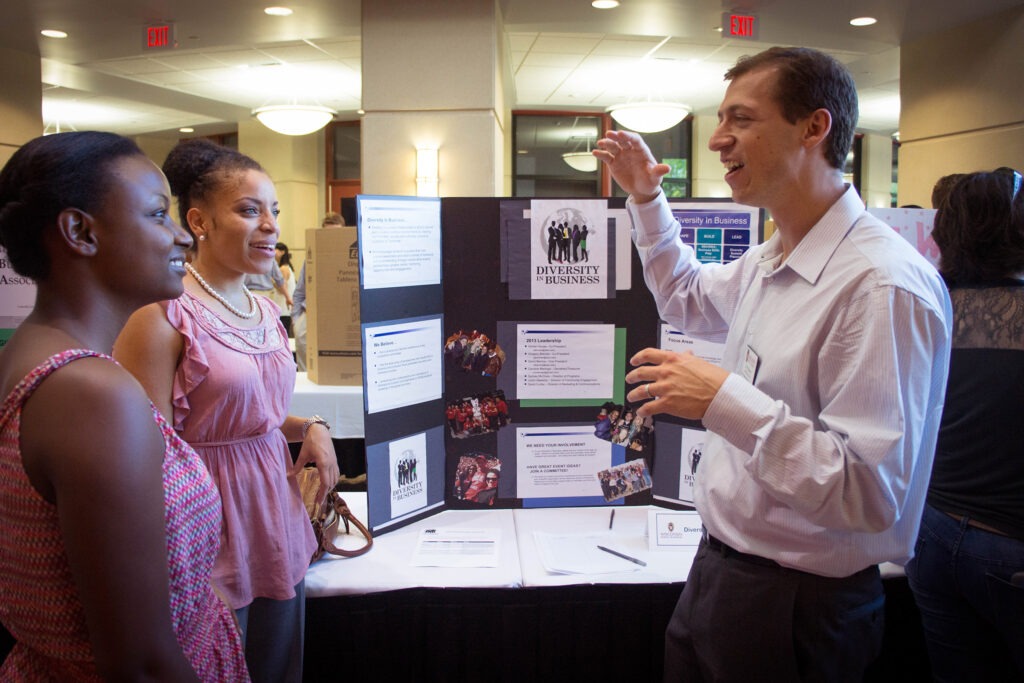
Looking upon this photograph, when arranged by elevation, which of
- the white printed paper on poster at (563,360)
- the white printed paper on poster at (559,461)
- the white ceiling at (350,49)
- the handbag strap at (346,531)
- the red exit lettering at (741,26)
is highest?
the white ceiling at (350,49)

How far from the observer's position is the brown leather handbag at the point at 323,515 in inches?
70.8

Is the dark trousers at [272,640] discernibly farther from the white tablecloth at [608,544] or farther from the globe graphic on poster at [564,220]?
the globe graphic on poster at [564,220]

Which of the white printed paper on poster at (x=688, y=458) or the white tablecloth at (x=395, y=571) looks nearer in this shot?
the white tablecloth at (x=395, y=571)

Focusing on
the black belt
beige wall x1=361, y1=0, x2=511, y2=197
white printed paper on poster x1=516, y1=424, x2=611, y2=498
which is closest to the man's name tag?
the black belt

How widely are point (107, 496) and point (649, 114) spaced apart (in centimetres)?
774

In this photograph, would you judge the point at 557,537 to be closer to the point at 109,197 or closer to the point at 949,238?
the point at 949,238

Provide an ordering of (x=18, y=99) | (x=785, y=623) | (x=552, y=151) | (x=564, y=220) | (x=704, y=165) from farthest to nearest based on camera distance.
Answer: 1. (x=552, y=151)
2. (x=704, y=165)
3. (x=18, y=99)
4. (x=564, y=220)
5. (x=785, y=623)

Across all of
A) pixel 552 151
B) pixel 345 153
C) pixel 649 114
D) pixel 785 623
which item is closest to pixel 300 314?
pixel 649 114

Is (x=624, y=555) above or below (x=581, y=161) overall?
below

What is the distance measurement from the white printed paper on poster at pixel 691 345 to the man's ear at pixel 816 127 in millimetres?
869

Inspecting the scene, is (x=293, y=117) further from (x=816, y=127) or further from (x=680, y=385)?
(x=680, y=385)

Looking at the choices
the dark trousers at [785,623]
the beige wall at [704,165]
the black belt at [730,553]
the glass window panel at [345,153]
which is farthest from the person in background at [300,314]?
the beige wall at [704,165]

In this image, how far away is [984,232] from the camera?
1.69 meters

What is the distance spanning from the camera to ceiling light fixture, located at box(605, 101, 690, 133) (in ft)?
25.5
